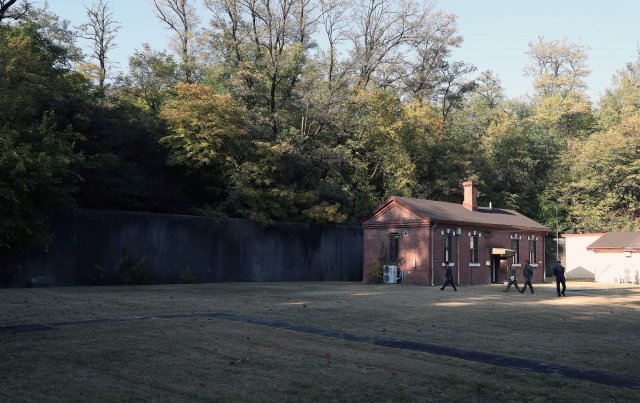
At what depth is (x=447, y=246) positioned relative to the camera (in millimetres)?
34719

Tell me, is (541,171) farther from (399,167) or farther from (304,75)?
(304,75)

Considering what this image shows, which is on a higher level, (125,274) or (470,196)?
(470,196)

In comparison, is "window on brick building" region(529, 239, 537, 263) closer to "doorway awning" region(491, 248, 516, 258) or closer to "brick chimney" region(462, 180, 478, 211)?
"doorway awning" region(491, 248, 516, 258)

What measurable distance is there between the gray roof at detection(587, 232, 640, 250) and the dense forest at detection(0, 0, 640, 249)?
8954 millimetres

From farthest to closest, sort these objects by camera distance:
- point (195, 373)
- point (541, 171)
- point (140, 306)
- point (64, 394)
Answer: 1. point (541, 171)
2. point (140, 306)
3. point (195, 373)
4. point (64, 394)

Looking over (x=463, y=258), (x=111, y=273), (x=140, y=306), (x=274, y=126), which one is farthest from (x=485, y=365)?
(x=274, y=126)

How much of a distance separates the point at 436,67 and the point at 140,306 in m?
46.3

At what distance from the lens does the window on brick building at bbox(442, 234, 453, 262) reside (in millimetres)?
34375

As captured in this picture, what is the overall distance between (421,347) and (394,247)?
2474cm

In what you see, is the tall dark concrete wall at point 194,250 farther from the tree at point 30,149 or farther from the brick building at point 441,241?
the brick building at point 441,241

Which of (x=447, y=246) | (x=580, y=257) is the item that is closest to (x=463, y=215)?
(x=447, y=246)

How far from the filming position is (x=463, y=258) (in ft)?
116

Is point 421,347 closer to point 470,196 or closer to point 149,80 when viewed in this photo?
point 470,196

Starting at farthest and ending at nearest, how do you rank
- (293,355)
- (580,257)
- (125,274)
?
1. (580,257)
2. (125,274)
3. (293,355)
